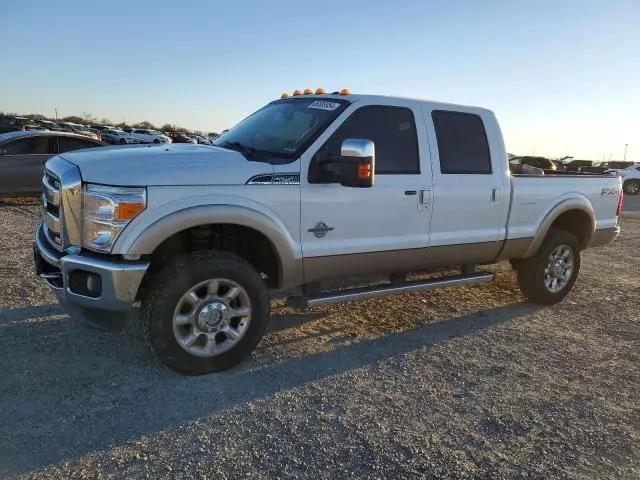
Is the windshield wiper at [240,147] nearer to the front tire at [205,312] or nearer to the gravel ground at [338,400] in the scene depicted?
the front tire at [205,312]

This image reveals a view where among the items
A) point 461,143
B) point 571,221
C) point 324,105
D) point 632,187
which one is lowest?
point 632,187

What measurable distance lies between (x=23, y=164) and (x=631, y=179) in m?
24.6

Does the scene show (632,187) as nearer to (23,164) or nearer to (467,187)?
(467,187)

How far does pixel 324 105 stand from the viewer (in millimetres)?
4441

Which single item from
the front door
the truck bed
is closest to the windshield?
the front door

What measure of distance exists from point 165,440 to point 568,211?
193 inches

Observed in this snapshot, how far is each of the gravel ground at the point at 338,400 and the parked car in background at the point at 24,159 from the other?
6079mm

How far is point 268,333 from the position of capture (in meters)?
4.62

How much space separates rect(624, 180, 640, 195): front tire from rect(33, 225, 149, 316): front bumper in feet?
86.8

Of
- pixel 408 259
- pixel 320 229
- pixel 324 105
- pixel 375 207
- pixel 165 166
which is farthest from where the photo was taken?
pixel 408 259

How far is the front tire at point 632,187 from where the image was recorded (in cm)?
2470

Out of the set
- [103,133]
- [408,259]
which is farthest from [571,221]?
[103,133]

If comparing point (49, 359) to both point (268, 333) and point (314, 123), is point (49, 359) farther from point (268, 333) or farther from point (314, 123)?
point (314, 123)

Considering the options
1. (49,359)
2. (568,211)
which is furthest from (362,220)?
(568,211)
